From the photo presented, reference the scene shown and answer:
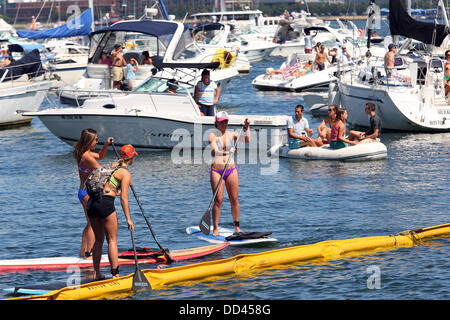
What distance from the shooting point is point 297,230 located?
1324 cm

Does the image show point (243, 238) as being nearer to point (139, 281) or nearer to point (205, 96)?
point (139, 281)

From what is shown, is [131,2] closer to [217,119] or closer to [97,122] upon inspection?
[97,122]

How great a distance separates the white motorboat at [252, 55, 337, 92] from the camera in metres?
33.3

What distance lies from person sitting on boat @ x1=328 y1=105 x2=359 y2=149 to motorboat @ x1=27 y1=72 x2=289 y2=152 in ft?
4.87

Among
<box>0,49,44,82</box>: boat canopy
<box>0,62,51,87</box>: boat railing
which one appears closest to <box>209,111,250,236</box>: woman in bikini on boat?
<box>0,62,51,87</box>: boat railing

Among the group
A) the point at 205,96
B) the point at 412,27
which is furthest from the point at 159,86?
the point at 412,27

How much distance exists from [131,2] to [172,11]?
36.9 metres

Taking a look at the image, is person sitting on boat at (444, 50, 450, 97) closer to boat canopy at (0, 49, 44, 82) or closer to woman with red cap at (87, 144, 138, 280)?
boat canopy at (0, 49, 44, 82)

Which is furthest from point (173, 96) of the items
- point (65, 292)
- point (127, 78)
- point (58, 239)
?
point (65, 292)

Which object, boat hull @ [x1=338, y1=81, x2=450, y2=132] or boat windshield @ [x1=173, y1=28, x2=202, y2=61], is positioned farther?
boat windshield @ [x1=173, y1=28, x2=202, y2=61]

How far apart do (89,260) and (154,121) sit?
8.80 m

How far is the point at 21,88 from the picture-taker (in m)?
25.3

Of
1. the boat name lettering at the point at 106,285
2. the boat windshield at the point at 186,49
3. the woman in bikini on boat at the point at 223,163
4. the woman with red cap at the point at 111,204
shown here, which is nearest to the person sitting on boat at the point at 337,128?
the woman in bikini on boat at the point at 223,163

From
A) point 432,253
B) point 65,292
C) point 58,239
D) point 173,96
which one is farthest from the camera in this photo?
point 173,96
